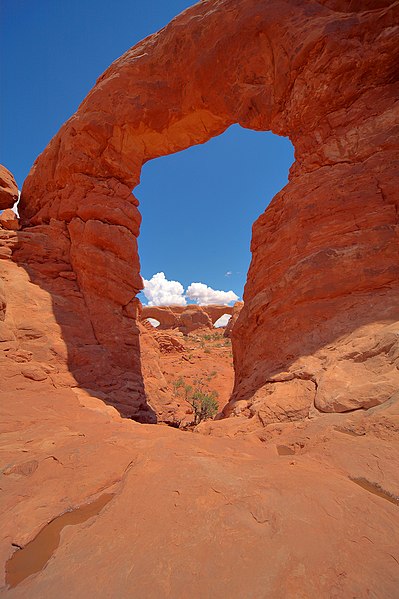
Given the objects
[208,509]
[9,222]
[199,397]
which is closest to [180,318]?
[199,397]

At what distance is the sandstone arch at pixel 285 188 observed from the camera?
4.41 metres

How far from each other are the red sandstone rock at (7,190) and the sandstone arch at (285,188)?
19.2 inches

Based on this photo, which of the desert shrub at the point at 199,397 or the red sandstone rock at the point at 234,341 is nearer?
the red sandstone rock at the point at 234,341

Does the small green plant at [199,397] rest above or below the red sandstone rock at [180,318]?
below

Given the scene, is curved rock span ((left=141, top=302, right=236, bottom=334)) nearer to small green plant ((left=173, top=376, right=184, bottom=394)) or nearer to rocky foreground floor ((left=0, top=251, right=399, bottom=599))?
small green plant ((left=173, top=376, right=184, bottom=394))

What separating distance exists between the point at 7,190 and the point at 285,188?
857 cm

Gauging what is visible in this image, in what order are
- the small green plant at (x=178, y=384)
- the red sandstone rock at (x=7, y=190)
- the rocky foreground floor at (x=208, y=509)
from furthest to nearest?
the small green plant at (x=178, y=384), the red sandstone rock at (x=7, y=190), the rocky foreground floor at (x=208, y=509)

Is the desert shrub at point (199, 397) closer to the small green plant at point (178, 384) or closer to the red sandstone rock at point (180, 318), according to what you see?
the small green plant at point (178, 384)

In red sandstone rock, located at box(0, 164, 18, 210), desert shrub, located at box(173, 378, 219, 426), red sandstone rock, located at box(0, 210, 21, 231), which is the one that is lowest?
desert shrub, located at box(173, 378, 219, 426)

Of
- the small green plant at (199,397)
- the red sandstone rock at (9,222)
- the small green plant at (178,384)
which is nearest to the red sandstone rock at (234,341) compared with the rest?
the red sandstone rock at (9,222)

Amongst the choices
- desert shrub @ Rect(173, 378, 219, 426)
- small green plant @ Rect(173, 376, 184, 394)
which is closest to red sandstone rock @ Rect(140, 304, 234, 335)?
small green plant @ Rect(173, 376, 184, 394)

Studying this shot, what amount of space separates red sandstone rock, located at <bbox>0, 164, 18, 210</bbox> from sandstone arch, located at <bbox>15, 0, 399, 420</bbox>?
1.60ft

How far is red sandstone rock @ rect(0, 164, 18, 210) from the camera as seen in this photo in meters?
8.84

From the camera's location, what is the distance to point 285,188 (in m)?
6.16
